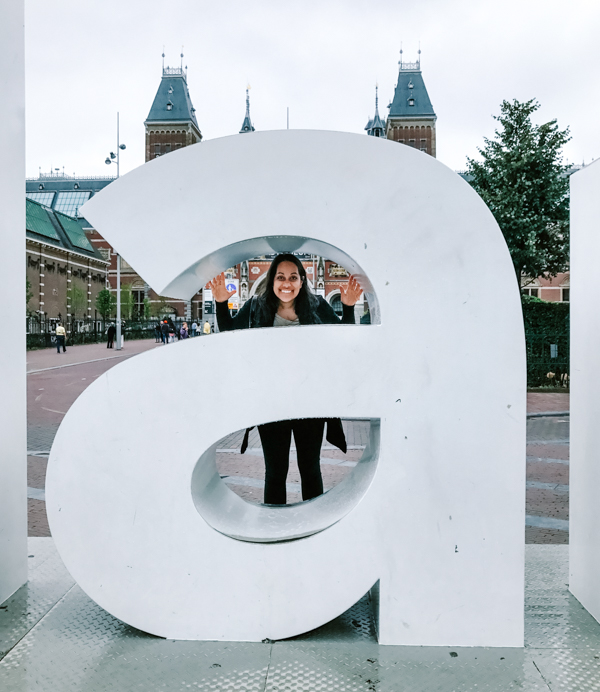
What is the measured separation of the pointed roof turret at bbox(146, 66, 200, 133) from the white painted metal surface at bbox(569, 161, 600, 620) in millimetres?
69277

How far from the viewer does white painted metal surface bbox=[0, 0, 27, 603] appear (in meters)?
2.74

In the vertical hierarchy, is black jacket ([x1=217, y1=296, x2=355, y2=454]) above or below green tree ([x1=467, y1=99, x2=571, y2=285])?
below

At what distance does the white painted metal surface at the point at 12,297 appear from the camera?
2.74 metres

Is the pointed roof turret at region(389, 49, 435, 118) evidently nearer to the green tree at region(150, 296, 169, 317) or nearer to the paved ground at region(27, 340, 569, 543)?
the green tree at region(150, 296, 169, 317)

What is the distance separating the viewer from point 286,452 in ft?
10.4

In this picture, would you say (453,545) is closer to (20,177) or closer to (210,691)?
(210,691)

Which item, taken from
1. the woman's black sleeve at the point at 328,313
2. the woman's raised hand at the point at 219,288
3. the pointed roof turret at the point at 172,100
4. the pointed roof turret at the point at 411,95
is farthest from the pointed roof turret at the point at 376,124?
the woman's raised hand at the point at 219,288

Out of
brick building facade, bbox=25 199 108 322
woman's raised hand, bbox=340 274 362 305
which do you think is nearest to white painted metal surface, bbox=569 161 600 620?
woman's raised hand, bbox=340 274 362 305

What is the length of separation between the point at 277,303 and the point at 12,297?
1399 millimetres

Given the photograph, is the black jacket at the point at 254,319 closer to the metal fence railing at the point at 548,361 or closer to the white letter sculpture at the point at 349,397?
the white letter sculpture at the point at 349,397

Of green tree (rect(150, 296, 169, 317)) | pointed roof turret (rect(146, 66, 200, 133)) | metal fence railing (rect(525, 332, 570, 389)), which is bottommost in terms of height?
metal fence railing (rect(525, 332, 570, 389))

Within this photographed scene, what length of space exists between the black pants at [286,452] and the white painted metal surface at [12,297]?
1.29 m

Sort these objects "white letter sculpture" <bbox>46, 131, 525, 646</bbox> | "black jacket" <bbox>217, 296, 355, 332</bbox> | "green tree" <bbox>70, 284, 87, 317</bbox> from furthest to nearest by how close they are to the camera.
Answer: "green tree" <bbox>70, 284, 87, 317</bbox> → "black jacket" <bbox>217, 296, 355, 332</bbox> → "white letter sculpture" <bbox>46, 131, 525, 646</bbox>

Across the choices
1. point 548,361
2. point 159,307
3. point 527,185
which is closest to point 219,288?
point 548,361
